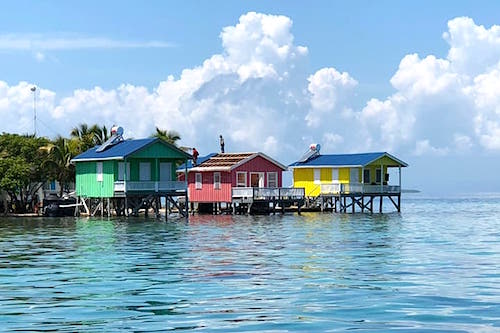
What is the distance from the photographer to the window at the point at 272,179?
7004 cm

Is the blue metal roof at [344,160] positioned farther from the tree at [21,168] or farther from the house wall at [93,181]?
the tree at [21,168]

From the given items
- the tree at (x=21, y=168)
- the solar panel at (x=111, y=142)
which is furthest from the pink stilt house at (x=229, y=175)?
the tree at (x=21, y=168)

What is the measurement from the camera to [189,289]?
20688mm

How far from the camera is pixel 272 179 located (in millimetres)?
70250

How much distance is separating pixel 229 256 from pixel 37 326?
1385 cm

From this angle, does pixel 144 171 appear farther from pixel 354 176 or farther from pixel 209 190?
pixel 354 176

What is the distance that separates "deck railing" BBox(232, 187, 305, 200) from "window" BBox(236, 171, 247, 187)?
1.23 metres

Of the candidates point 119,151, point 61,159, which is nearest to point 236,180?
point 119,151

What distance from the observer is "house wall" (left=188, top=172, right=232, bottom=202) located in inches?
2672

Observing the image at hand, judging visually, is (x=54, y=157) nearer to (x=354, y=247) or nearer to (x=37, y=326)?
(x=354, y=247)

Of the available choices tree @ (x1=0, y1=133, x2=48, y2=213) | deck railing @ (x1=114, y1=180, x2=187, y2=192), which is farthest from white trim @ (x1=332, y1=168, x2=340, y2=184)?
tree @ (x1=0, y1=133, x2=48, y2=213)

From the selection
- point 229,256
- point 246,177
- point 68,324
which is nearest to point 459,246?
point 229,256

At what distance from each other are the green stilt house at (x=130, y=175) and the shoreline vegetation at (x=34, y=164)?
5.42 meters

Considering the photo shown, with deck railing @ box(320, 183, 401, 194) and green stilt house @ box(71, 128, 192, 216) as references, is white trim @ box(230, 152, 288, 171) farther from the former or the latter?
green stilt house @ box(71, 128, 192, 216)
